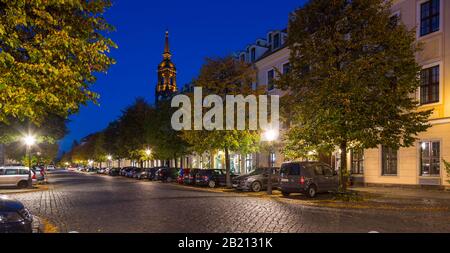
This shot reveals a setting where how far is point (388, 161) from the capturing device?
97.1ft

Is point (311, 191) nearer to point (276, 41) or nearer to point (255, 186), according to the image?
point (255, 186)

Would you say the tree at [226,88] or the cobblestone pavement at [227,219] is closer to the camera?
the cobblestone pavement at [227,219]

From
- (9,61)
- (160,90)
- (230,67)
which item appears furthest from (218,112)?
(160,90)

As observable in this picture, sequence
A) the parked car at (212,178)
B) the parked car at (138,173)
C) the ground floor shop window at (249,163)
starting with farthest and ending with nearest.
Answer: the parked car at (138,173)
the ground floor shop window at (249,163)
the parked car at (212,178)

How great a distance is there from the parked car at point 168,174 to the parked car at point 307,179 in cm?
2167

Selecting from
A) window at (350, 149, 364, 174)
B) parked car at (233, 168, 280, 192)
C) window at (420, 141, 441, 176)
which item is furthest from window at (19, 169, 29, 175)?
window at (420, 141, 441, 176)

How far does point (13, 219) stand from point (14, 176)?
76.6 feet

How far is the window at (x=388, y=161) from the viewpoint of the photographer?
95.7 feet

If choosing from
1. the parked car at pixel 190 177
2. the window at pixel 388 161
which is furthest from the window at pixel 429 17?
the parked car at pixel 190 177

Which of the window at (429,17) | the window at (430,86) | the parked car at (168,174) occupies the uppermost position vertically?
the window at (429,17)

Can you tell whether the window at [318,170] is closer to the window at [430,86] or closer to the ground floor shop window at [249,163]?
the window at [430,86]

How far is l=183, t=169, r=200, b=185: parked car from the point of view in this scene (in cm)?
3670
